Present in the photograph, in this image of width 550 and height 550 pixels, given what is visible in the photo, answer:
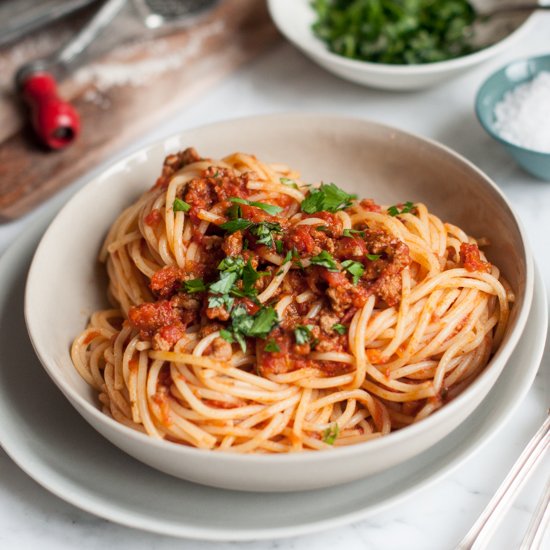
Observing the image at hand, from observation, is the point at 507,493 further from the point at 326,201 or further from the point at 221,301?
the point at 326,201

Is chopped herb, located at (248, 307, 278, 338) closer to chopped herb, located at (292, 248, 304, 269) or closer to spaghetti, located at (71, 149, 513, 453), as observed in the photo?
spaghetti, located at (71, 149, 513, 453)

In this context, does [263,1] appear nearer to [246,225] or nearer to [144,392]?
[246,225]

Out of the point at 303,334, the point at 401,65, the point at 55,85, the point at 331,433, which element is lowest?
the point at 401,65

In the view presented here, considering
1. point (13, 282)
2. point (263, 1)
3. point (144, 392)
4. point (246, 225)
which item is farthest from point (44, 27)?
point (144, 392)

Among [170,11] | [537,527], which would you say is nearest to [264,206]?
[537,527]

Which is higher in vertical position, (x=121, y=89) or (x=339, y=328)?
(x=339, y=328)

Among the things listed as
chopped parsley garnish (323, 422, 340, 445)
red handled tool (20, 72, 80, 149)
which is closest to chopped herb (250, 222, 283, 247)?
chopped parsley garnish (323, 422, 340, 445)

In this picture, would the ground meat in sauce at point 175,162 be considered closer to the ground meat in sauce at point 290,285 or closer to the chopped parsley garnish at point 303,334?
the ground meat in sauce at point 290,285
